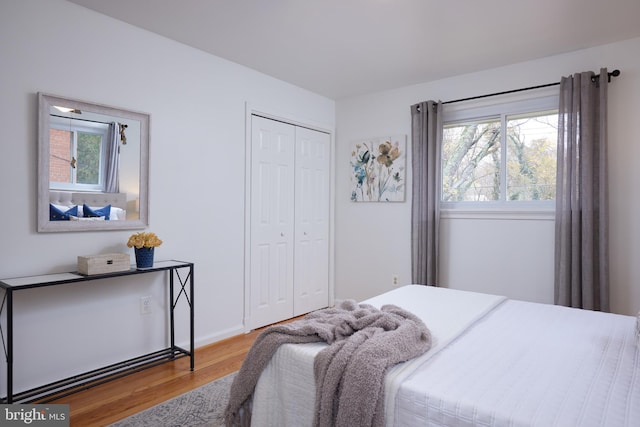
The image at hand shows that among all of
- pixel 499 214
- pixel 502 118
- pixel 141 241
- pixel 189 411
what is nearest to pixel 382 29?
pixel 502 118

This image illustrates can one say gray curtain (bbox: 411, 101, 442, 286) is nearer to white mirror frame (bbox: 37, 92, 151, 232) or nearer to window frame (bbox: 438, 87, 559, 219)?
window frame (bbox: 438, 87, 559, 219)

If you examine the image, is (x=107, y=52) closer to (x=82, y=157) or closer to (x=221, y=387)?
(x=82, y=157)

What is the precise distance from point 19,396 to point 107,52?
7.16 ft

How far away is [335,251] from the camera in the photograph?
4562 millimetres

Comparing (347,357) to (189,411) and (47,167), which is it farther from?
(47,167)

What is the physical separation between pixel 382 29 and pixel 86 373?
3049 mm

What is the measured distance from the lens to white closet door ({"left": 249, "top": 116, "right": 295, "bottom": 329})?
3646 mm

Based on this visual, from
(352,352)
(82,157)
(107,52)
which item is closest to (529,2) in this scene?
(352,352)

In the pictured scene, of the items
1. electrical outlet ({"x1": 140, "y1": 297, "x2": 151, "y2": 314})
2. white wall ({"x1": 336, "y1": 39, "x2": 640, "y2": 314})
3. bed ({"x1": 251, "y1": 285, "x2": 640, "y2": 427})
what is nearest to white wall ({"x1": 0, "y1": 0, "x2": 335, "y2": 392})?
electrical outlet ({"x1": 140, "y1": 297, "x2": 151, "y2": 314})

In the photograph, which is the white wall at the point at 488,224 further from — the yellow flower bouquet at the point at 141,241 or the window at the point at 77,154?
the window at the point at 77,154

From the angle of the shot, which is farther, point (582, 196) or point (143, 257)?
point (582, 196)

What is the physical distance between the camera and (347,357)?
1382 millimetres

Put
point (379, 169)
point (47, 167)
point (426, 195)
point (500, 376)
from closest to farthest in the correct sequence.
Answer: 1. point (500, 376)
2. point (47, 167)
3. point (426, 195)
4. point (379, 169)

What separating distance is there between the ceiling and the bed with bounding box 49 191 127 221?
3.98ft
